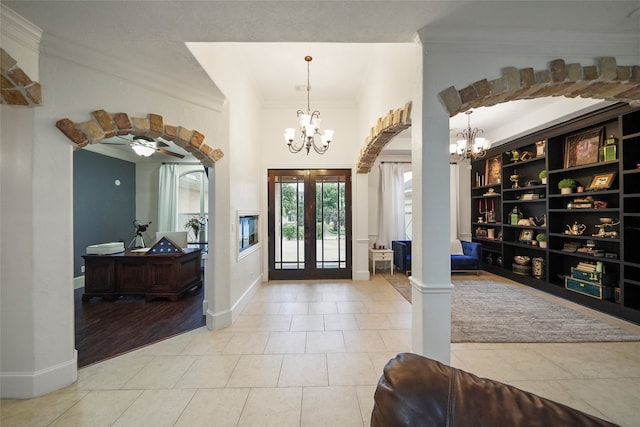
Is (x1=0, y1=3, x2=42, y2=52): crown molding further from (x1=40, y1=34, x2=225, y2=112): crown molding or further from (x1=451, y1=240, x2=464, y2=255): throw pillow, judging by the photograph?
(x1=451, y1=240, x2=464, y2=255): throw pillow

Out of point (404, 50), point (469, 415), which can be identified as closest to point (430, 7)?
point (404, 50)

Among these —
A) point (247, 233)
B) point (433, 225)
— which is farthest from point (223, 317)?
point (433, 225)

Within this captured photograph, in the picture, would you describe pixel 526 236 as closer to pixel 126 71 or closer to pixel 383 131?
pixel 383 131

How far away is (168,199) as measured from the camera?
675 cm

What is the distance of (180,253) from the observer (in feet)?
14.3

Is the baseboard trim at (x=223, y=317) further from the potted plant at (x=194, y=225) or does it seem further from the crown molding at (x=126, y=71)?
the potted plant at (x=194, y=225)

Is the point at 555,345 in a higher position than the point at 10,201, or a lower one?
lower

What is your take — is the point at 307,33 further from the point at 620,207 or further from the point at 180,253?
the point at 620,207

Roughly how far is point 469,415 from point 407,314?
3.08 metres

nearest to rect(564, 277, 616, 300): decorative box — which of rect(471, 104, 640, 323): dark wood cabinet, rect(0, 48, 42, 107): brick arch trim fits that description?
rect(471, 104, 640, 323): dark wood cabinet

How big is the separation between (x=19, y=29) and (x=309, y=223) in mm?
4391

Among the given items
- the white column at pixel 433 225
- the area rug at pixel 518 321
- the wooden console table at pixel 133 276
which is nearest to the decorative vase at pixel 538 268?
the area rug at pixel 518 321

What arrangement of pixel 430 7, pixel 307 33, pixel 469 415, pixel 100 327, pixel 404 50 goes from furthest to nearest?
pixel 100 327
pixel 404 50
pixel 307 33
pixel 430 7
pixel 469 415

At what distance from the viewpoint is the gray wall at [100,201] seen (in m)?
5.14
